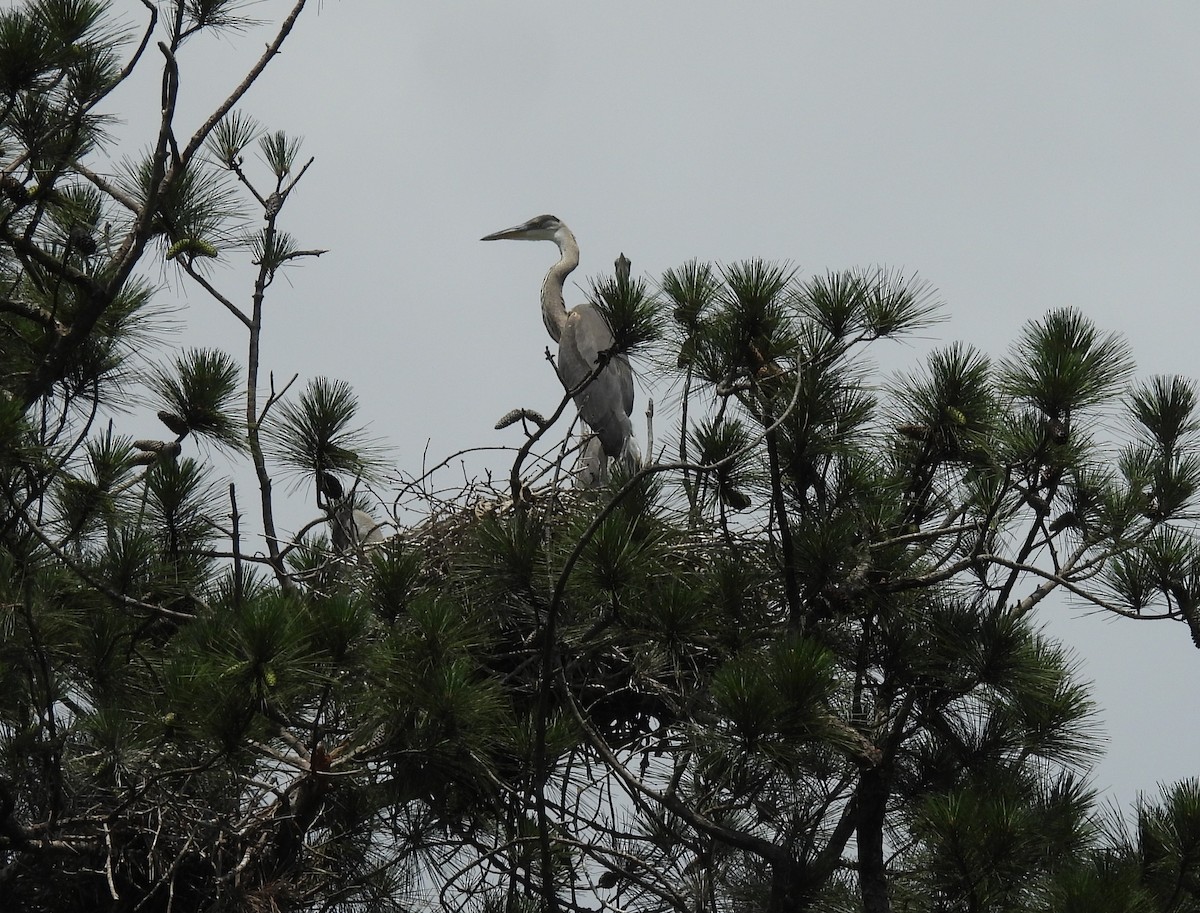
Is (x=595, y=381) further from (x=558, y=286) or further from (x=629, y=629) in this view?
(x=629, y=629)

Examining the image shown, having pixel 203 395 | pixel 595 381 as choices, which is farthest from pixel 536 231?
pixel 203 395

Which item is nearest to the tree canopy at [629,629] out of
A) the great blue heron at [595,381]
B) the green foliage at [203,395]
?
the green foliage at [203,395]

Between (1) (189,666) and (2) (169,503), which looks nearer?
(1) (189,666)

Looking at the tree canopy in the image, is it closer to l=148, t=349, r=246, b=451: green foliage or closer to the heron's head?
l=148, t=349, r=246, b=451: green foliage

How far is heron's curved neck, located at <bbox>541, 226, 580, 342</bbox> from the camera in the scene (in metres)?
7.58

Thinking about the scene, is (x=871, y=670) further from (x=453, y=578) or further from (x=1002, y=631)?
(x=453, y=578)

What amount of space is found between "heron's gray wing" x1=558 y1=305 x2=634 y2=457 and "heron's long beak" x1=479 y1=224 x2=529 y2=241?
139 centimetres

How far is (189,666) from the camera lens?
2.97m

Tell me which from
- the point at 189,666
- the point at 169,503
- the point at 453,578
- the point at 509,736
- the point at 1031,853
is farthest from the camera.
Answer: the point at 453,578

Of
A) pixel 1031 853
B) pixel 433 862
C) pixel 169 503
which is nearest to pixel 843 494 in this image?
pixel 1031 853

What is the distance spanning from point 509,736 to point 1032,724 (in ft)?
4.22

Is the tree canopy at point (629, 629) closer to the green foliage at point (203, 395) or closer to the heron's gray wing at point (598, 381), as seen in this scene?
the green foliage at point (203, 395)

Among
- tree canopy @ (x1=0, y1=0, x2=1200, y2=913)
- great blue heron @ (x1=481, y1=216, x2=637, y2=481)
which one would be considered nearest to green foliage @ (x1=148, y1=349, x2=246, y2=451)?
tree canopy @ (x1=0, y1=0, x2=1200, y2=913)

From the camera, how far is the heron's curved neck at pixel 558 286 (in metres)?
7.58
